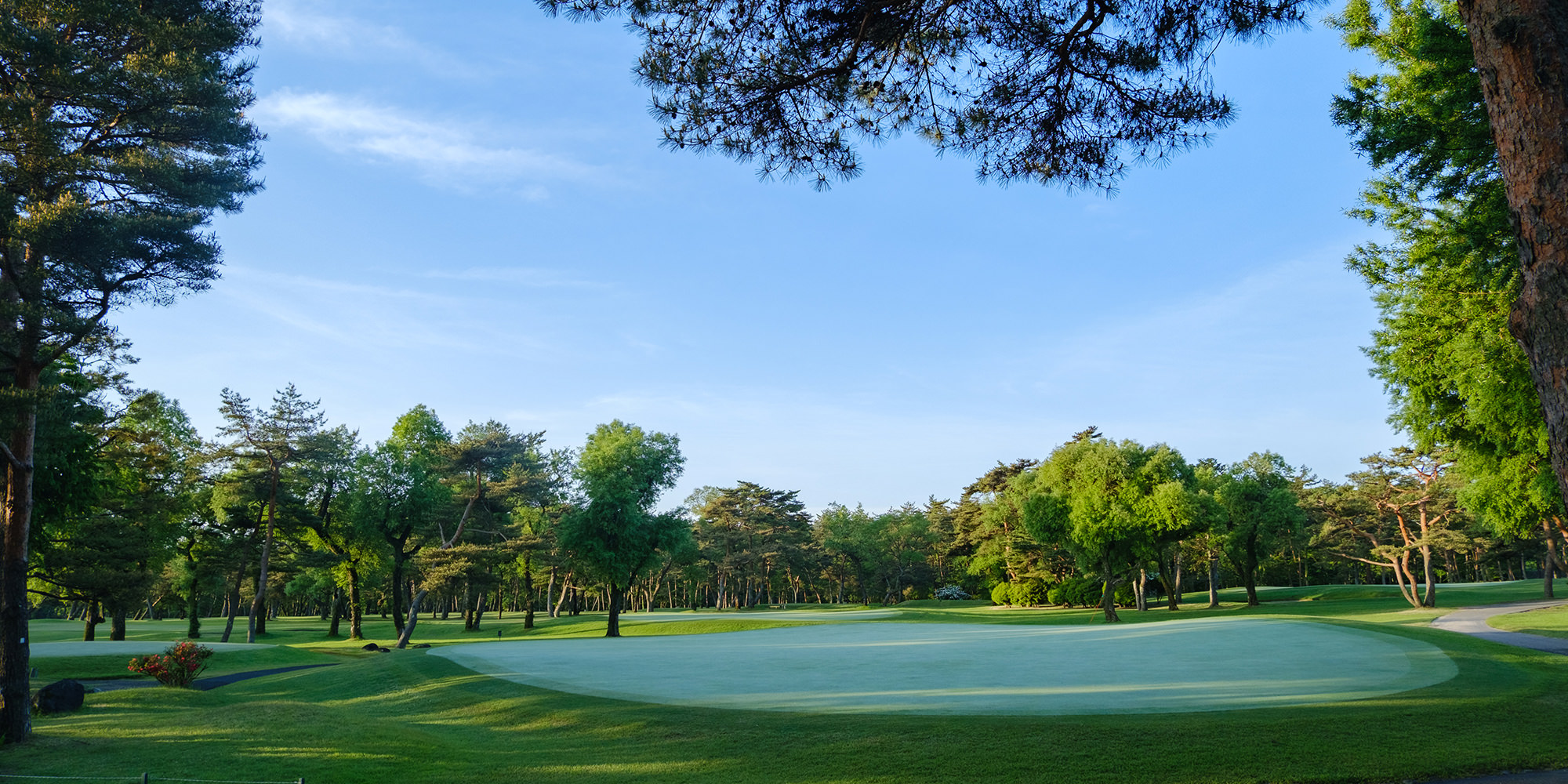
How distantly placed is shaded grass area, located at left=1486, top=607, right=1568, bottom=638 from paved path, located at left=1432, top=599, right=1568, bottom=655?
1.32 feet

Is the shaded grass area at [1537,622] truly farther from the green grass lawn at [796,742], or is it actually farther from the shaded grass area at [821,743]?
the shaded grass area at [821,743]

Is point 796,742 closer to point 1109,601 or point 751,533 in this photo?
point 1109,601

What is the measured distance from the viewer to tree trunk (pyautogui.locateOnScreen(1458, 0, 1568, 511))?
4609 mm

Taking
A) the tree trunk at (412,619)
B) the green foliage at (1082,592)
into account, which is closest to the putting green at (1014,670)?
the tree trunk at (412,619)

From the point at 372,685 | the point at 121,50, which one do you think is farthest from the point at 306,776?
the point at 121,50

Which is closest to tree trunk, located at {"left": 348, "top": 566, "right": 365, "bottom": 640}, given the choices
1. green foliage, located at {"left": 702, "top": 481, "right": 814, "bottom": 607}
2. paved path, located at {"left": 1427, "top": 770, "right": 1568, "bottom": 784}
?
green foliage, located at {"left": 702, "top": 481, "right": 814, "bottom": 607}

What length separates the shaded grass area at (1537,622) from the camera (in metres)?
23.4

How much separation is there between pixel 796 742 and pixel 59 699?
1380 centimetres

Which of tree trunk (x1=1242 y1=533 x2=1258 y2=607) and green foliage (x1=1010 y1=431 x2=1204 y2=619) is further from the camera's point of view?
tree trunk (x1=1242 y1=533 x2=1258 y2=607)

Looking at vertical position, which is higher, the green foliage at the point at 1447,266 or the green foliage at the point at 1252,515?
the green foliage at the point at 1447,266

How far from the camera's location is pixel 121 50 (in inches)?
532

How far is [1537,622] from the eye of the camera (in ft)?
90.0

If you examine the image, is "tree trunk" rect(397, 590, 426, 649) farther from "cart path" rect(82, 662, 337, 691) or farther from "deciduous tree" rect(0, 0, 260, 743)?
"deciduous tree" rect(0, 0, 260, 743)

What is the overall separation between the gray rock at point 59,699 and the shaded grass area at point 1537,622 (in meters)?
34.2
